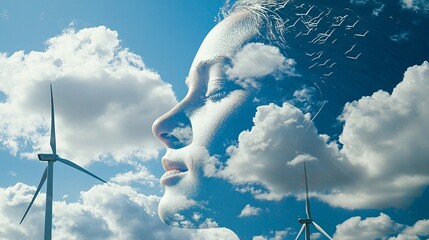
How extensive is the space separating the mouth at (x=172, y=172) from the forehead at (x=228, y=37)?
3216 millimetres

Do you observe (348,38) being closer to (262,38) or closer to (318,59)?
(318,59)

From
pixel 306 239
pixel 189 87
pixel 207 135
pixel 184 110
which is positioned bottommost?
pixel 306 239

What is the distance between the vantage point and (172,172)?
1625cm

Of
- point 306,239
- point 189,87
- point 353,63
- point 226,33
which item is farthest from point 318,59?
point 306,239

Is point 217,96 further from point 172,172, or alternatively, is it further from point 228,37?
point 172,172

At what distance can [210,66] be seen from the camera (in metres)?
16.7

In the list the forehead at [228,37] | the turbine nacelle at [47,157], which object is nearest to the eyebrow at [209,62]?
the forehead at [228,37]

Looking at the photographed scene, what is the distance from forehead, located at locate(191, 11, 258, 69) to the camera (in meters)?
16.4

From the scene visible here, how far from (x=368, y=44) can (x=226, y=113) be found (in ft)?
14.7

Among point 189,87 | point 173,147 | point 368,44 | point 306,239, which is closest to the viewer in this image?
point 368,44

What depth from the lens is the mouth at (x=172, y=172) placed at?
15984 mm

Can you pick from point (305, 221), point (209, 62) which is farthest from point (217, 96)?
point (305, 221)

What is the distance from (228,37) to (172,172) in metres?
4.46

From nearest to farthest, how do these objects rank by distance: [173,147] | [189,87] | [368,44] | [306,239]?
[368,44], [173,147], [189,87], [306,239]
